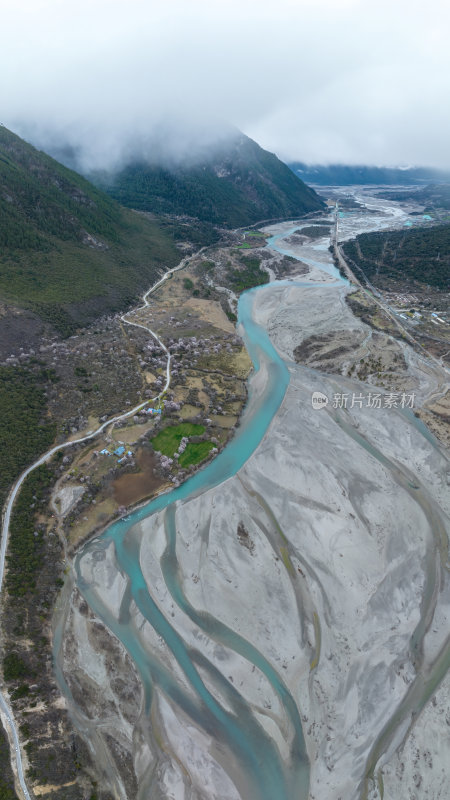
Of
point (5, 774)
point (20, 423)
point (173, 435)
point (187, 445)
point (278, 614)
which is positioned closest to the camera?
point (5, 774)

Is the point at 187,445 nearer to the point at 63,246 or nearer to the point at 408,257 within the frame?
the point at 63,246

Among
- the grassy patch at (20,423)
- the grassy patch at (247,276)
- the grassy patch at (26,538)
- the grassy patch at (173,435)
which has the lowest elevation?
the grassy patch at (26,538)

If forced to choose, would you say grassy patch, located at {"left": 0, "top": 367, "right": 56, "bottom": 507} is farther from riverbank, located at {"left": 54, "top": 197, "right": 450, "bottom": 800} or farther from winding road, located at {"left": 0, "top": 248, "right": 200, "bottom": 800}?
riverbank, located at {"left": 54, "top": 197, "right": 450, "bottom": 800}

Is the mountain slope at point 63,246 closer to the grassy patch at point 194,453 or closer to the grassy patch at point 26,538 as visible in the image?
the grassy patch at point 26,538

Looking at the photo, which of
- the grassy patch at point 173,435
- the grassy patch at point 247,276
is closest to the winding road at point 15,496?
the grassy patch at point 173,435

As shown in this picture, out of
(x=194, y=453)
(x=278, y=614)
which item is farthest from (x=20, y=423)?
(x=278, y=614)

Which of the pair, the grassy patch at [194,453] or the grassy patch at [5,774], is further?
the grassy patch at [194,453]

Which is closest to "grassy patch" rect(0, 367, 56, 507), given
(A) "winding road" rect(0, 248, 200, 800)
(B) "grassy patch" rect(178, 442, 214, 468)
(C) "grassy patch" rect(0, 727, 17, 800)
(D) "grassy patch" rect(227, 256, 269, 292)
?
(A) "winding road" rect(0, 248, 200, 800)

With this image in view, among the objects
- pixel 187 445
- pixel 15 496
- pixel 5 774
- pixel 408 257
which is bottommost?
pixel 5 774
